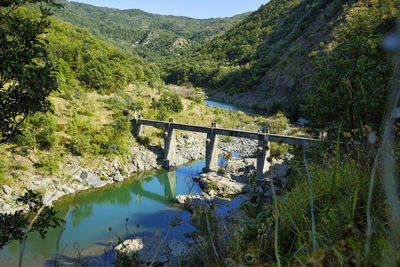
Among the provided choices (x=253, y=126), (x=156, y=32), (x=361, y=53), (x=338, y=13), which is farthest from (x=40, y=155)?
(x=156, y=32)

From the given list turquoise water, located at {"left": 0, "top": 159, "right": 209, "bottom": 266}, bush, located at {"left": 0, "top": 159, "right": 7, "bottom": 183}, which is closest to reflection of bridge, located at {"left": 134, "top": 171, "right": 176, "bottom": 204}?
turquoise water, located at {"left": 0, "top": 159, "right": 209, "bottom": 266}

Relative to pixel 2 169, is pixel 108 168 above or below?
below

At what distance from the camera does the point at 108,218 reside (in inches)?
492

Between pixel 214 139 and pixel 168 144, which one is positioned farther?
pixel 168 144

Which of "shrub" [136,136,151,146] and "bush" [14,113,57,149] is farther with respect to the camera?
"shrub" [136,136,151,146]

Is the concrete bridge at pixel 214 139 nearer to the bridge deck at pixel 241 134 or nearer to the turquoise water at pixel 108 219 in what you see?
the bridge deck at pixel 241 134

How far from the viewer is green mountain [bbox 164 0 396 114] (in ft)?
116

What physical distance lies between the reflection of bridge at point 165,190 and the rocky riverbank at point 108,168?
1697mm

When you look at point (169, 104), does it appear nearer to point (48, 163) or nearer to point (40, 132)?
point (40, 132)

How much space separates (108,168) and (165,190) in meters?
4.89

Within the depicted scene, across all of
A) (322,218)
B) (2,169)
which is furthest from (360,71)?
(2,169)

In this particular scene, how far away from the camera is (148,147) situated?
2191 cm

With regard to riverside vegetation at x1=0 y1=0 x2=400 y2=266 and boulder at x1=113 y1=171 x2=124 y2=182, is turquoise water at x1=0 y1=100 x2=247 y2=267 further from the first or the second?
riverside vegetation at x1=0 y1=0 x2=400 y2=266

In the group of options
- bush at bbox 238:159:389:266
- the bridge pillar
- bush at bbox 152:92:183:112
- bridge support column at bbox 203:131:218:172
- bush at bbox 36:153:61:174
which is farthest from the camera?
bush at bbox 152:92:183:112
